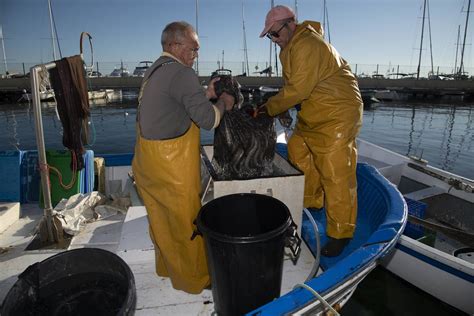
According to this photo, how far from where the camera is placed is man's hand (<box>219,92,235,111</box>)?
2.83 m

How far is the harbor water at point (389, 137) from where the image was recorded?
4.68 metres

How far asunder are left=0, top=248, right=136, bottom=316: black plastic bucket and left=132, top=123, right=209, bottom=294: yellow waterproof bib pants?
1.71ft

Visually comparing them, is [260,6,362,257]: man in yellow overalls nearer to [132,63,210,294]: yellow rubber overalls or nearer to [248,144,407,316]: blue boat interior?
[248,144,407,316]: blue boat interior

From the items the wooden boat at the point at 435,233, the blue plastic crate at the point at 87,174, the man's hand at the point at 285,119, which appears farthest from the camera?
the blue plastic crate at the point at 87,174

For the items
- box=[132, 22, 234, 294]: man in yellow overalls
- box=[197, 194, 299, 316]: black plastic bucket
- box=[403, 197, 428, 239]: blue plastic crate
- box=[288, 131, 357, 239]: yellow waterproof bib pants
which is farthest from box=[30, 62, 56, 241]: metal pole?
box=[403, 197, 428, 239]: blue plastic crate

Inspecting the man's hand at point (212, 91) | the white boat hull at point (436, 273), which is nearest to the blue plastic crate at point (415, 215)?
the white boat hull at point (436, 273)

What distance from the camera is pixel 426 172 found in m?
6.19

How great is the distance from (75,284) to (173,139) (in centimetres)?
115

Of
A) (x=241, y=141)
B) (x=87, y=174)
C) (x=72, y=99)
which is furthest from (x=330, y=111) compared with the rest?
(x=87, y=174)

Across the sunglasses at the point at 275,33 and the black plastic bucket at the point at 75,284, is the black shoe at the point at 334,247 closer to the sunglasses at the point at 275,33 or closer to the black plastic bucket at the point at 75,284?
the black plastic bucket at the point at 75,284

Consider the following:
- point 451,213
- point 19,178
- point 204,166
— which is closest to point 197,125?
point 204,166

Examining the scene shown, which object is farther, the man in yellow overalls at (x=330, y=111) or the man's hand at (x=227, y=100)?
the man in yellow overalls at (x=330, y=111)

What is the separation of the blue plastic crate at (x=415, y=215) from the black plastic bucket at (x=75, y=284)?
15.6 ft

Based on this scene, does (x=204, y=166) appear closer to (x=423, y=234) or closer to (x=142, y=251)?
(x=142, y=251)
